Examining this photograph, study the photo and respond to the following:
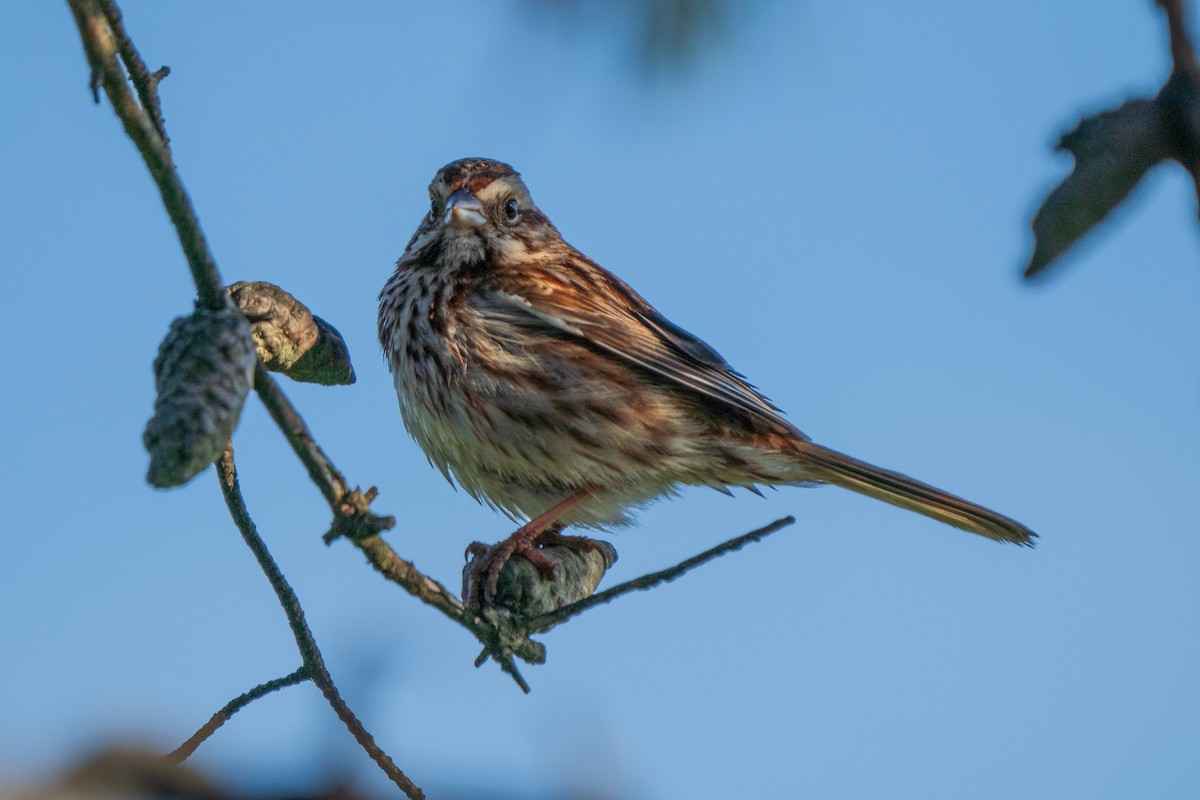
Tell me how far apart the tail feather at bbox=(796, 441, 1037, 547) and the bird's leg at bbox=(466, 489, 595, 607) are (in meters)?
0.92

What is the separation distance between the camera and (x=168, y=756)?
3.52ft

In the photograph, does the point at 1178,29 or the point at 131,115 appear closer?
the point at 1178,29

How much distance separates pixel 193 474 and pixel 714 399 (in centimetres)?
338

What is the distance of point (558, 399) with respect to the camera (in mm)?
4910

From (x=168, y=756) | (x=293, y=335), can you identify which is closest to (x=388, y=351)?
(x=293, y=335)

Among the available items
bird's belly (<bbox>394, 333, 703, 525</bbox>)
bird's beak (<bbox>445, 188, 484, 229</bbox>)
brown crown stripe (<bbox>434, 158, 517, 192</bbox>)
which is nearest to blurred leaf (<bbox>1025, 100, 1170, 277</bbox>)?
bird's belly (<bbox>394, 333, 703, 525</bbox>)

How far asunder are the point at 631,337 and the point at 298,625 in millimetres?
2672

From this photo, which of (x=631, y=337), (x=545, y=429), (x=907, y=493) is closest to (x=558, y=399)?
(x=545, y=429)

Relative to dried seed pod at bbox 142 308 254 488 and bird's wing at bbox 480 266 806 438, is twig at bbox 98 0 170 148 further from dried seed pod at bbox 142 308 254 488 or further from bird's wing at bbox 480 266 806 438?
bird's wing at bbox 480 266 806 438

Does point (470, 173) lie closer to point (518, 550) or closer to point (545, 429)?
point (545, 429)

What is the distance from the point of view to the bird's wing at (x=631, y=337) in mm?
5082

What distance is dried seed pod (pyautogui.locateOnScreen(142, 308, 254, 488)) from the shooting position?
2.01 metres

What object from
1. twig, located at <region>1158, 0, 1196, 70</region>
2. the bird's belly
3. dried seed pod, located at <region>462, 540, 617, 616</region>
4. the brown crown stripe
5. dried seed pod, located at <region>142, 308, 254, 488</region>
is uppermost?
the brown crown stripe

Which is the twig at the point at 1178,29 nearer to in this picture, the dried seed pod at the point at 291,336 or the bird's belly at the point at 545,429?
the dried seed pod at the point at 291,336
